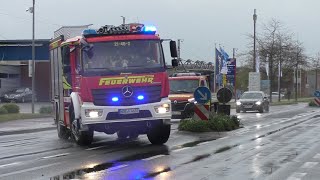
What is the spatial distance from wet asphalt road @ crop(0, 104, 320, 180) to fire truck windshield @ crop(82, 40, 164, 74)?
2.17m

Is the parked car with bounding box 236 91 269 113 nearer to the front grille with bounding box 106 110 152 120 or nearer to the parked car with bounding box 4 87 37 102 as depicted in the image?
the front grille with bounding box 106 110 152 120

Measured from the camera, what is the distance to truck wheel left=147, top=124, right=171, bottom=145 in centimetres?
1512

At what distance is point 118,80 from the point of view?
14016 millimetres

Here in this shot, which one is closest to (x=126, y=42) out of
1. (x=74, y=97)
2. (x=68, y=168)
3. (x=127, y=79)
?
(x=127, y=79)

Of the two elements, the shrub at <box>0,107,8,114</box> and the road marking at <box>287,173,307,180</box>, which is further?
the shrub at <box>0,107,8,114</box>

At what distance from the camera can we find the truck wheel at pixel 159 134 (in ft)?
49.6

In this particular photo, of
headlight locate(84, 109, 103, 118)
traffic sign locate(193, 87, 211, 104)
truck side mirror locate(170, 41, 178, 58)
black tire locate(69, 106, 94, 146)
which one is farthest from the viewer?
traffic sign locate(193, 87, 211, 104)

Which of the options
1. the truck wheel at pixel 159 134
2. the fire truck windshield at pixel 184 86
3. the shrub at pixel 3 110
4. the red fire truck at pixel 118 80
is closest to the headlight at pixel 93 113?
the red fire truck at pixel 118 80

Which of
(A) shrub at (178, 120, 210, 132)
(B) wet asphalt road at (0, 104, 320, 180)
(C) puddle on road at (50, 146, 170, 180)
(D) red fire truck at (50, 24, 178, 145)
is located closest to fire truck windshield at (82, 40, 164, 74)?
(D) red fire truck at (50, 24, 178, 145)

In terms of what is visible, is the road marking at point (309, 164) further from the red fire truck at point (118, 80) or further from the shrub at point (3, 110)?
the shrub at point (3, 110)

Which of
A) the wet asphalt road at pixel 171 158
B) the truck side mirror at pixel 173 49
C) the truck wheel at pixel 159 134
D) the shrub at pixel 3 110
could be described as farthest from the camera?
the shrub at pixel 3 110

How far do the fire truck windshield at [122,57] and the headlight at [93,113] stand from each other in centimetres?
102

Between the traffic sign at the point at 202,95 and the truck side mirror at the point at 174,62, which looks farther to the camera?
the traffic sign at the point at 202,95

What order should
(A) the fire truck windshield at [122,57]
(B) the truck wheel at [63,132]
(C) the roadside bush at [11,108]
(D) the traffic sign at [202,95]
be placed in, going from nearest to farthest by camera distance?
(A) the fire truck windshield at [122,57] < (B) the truck wheel at [63,132] < (D) the traffic sign at [202,95] < (C) the roadside bush at [11,108]
